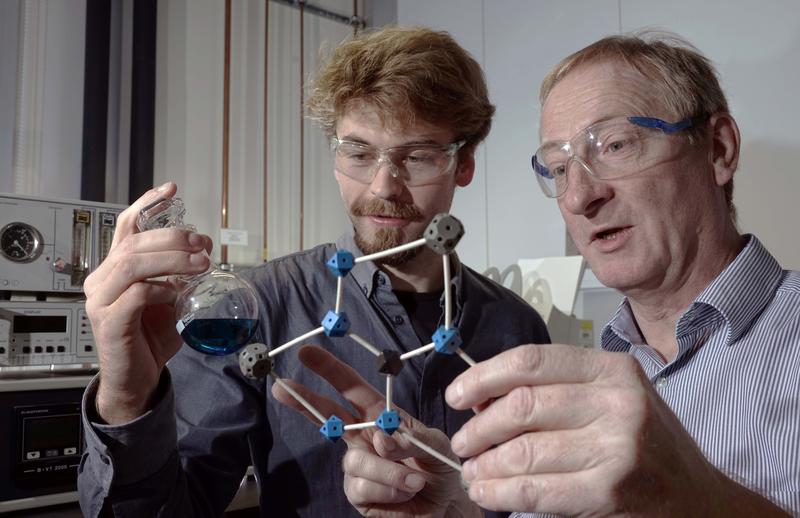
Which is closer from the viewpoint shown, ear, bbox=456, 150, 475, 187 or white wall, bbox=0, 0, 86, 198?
ear, bbox=456, 150, 475, 187

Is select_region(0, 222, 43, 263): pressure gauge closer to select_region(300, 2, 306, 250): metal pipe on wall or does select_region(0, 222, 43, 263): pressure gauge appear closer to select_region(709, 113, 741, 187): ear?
select_region(300, 2, 306, 250): metal pipe on wall

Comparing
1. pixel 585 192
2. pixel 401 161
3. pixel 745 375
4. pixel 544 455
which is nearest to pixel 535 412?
pixel 544 455

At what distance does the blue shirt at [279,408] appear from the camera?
1107 mm

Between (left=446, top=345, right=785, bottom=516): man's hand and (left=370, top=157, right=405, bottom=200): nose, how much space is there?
71 cm

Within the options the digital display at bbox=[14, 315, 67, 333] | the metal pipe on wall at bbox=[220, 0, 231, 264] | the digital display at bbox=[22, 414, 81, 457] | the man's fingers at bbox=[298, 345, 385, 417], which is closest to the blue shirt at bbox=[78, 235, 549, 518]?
the man's fingers at bbox=[298, 345, 385, 417]

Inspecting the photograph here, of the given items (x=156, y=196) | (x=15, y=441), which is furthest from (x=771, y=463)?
(x=15, y=441)

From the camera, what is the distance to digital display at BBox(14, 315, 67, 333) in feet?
6.57

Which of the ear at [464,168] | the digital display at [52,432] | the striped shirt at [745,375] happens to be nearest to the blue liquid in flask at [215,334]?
the striped shirt at [745,375]

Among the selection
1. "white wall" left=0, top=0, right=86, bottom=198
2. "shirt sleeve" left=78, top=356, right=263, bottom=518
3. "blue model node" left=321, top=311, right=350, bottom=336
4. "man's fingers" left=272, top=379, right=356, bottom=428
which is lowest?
"shirt sleeve" left=78, top=356, right=263, bottom=518

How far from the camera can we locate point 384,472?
879 mm

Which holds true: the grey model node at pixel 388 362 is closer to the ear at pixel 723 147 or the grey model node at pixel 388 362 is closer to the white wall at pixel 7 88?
the ear at pixel 723 147

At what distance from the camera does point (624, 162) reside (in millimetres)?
1222

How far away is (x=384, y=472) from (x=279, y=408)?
608mm

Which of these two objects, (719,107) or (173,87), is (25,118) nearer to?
(173,87)
